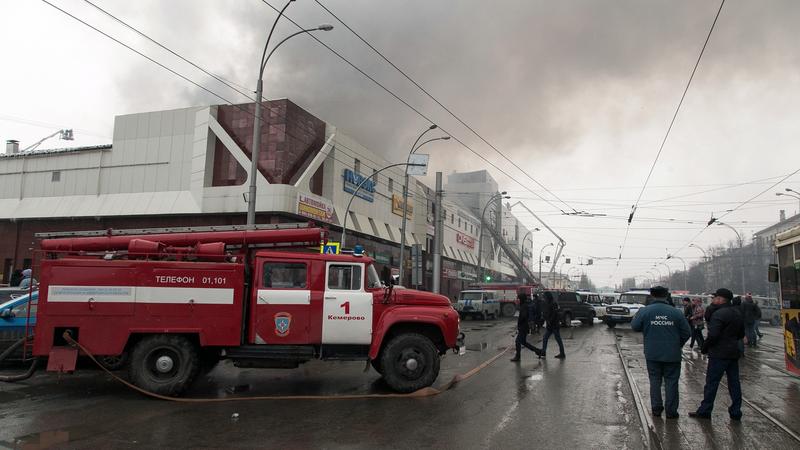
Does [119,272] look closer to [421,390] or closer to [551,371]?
[421,390]

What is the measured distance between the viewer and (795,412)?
24.8 feet

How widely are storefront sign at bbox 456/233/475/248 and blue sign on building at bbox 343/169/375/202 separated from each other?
22871 millimetres

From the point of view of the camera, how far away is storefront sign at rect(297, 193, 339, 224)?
2842 centimetres

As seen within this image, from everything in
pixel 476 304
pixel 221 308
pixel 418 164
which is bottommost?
pixel 476 304

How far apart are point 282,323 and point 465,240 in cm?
5303

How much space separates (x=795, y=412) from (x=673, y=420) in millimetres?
2330

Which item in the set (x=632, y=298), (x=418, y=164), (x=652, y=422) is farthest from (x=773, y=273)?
(x=632, y=298)

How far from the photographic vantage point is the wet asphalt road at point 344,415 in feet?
19.4

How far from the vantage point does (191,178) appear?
1154 inches

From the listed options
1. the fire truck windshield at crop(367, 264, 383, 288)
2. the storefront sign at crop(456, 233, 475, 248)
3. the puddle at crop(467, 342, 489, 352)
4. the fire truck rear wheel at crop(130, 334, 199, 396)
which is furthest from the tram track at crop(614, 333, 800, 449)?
the storefront sign at crop(456, 233, 475, 248)

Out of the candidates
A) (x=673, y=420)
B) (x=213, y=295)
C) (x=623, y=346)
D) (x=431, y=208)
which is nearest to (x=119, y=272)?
(x=213, y=295)

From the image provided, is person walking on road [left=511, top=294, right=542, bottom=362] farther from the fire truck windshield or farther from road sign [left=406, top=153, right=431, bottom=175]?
road sign [left=406, top=153, right=431, bottom=175]

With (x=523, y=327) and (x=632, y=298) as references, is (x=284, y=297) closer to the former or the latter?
(x=523, y=327)

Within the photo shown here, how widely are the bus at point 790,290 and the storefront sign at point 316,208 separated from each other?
72.7ft
